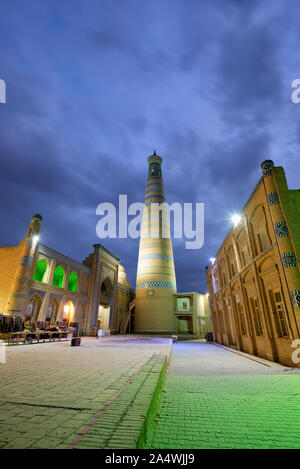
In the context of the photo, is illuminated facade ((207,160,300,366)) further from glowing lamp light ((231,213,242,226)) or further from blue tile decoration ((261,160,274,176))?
glowing lamp light ((231,213,242,226))

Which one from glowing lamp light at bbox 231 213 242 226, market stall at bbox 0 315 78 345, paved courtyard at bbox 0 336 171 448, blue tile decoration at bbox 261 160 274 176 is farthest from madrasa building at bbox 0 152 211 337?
blue tile decoration at bbox 261 160 274 176

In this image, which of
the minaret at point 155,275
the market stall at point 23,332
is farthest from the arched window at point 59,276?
the minaret at point 155,275

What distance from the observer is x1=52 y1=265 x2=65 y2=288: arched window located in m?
17.6

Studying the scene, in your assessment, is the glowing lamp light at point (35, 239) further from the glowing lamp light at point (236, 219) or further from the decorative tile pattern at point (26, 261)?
the glowing lamp light at point (236, 219)

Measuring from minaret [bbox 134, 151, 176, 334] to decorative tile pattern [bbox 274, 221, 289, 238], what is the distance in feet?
63.2

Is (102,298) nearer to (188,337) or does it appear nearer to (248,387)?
(188,337)

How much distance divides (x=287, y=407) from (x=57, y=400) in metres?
3.24

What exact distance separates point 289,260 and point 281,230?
102 centimetres

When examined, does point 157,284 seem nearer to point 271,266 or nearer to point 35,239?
point 35,239

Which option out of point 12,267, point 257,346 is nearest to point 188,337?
point 257,346

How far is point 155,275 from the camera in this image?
25812 millimetres

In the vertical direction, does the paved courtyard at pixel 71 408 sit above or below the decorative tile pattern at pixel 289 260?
below

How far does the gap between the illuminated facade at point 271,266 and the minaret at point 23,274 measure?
12.3 m

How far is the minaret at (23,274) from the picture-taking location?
41.9 feet
